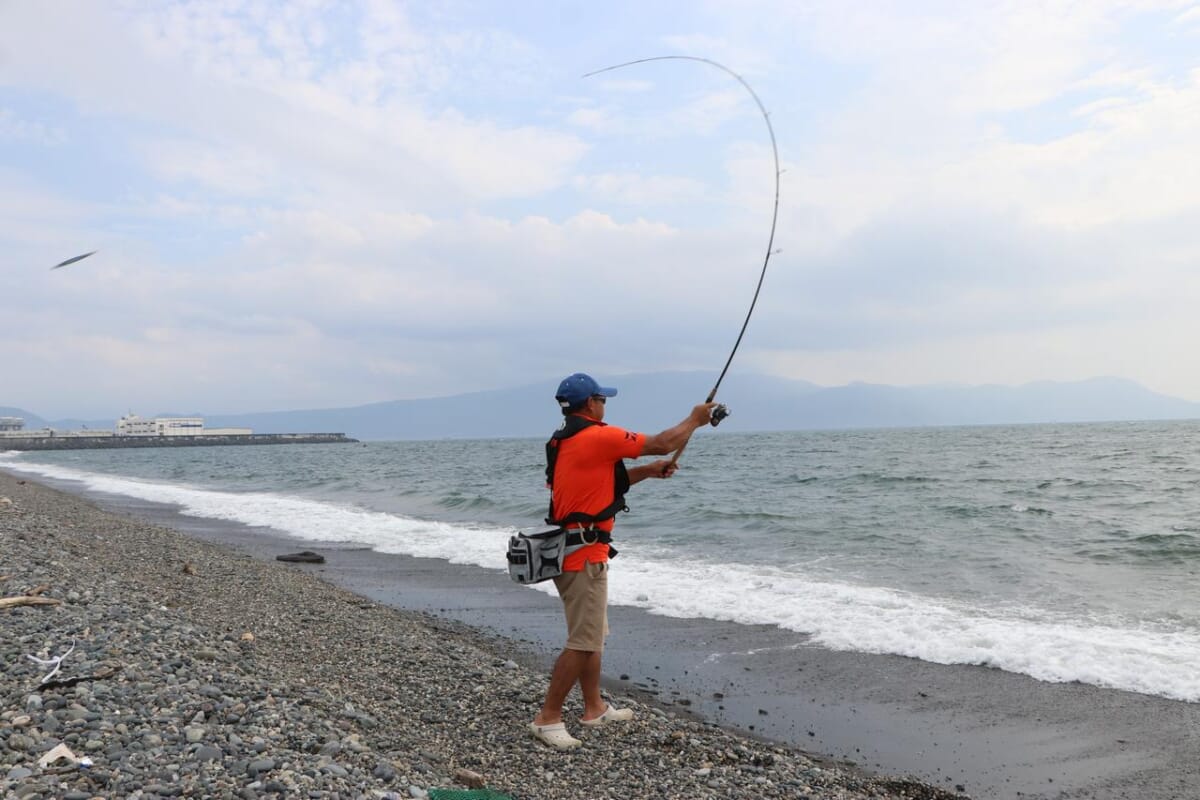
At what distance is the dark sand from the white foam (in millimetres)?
335

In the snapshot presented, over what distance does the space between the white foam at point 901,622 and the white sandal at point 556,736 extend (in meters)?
4.24

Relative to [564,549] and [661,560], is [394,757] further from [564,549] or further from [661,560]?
[661,560]

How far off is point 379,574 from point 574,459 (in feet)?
28.7

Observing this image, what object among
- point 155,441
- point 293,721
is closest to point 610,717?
point 293,721

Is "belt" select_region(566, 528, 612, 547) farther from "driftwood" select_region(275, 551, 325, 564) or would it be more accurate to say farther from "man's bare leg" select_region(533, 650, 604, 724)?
"driftwood" select_region(275, 551, 325, 564)

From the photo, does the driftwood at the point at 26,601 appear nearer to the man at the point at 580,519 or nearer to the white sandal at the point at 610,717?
the man at the point at 580,519

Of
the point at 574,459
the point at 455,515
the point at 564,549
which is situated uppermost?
the point at 574,459

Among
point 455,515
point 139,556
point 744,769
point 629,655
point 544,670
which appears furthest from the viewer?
point 455,515

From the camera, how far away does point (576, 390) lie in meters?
4.87

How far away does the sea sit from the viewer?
8.24 metres

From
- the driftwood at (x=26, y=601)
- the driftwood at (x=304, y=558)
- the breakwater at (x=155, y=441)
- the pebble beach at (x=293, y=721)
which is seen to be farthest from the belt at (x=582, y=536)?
the breakwater at (x=155, y=441)

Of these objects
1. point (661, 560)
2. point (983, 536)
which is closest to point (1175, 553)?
point (983, 536)

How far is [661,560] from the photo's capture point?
44.9 feet

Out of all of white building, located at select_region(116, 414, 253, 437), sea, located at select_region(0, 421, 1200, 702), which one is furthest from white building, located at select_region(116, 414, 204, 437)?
Result: sea, located at select_region(0, 421, 1200, 702)
